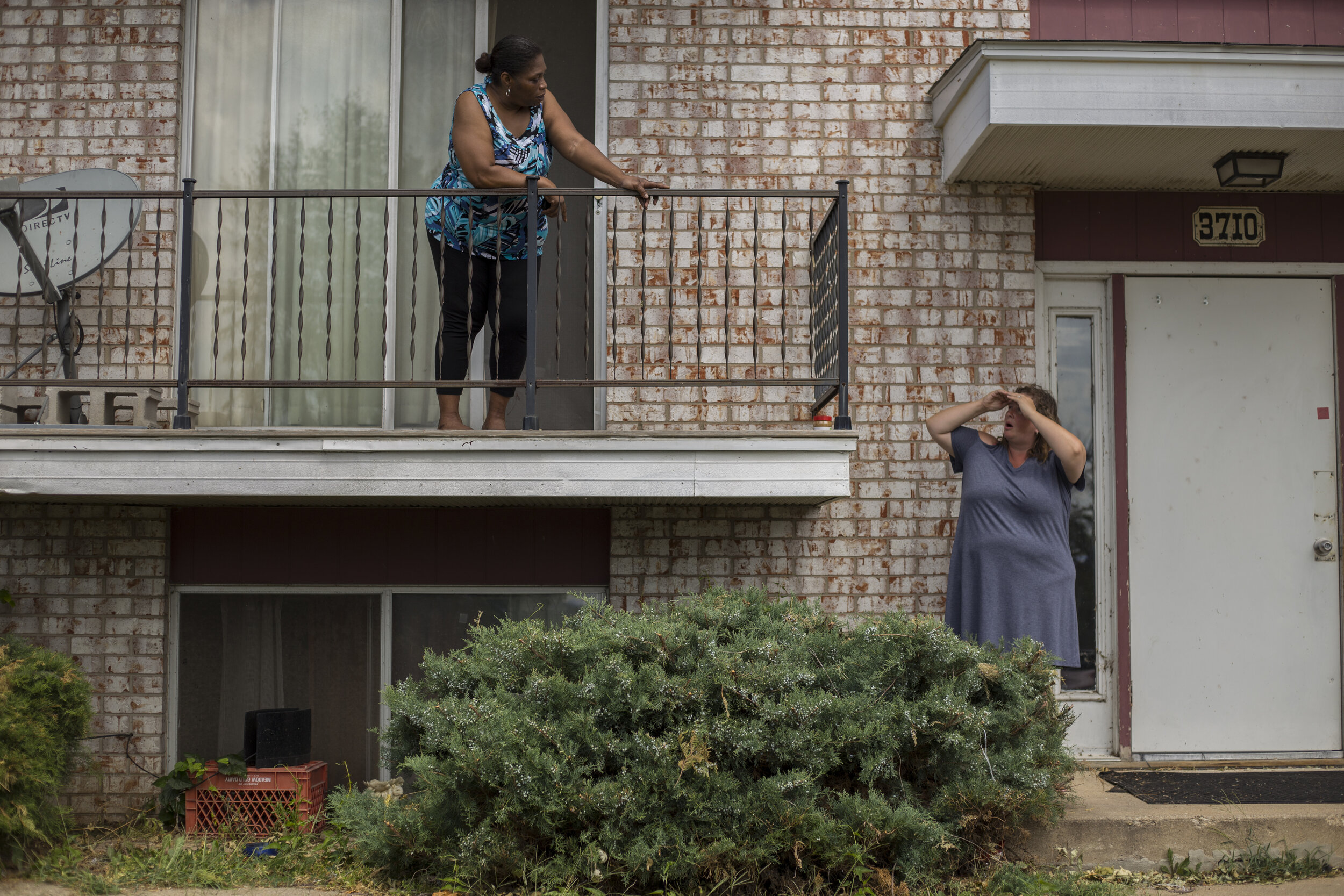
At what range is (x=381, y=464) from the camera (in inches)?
177

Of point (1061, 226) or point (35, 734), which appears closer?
point (35, 734)

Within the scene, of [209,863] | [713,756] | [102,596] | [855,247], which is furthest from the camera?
[855,247]

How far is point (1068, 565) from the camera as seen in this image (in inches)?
182

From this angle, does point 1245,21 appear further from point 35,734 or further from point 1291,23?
point 35,734

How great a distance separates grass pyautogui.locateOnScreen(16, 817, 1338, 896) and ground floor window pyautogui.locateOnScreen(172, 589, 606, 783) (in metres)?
0.84

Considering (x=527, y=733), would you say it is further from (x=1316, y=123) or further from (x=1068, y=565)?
(x=1316, y=123)

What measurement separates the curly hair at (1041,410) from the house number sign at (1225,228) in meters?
1.61

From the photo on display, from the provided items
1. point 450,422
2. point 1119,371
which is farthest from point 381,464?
point 1119,371

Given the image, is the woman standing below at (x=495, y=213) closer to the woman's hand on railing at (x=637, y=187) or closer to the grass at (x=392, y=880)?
the woman's hand on railing at (x=637, y=187)

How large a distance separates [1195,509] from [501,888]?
388 cm

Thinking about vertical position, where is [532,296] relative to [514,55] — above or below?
below

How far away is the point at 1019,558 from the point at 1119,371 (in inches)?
58.4

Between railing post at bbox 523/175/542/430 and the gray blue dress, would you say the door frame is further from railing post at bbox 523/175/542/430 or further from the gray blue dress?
railing post at bbox 523/175/542/430

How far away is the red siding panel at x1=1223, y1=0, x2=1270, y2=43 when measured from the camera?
554 centimetres
